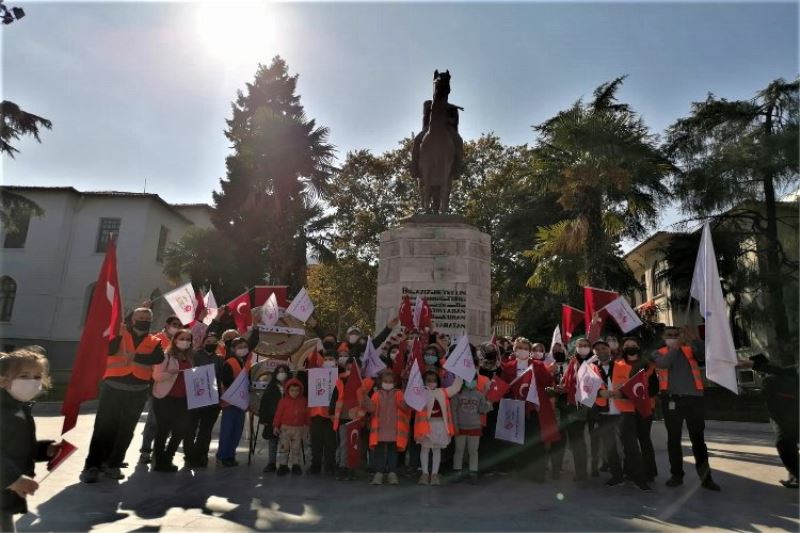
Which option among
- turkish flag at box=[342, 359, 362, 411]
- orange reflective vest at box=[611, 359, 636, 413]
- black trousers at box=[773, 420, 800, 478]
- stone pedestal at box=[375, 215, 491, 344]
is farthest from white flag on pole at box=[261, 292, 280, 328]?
black trousers at box=[773, 420, 800, 478]

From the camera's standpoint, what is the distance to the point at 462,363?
22.0ft

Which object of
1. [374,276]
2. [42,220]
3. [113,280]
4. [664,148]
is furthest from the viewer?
[42,220]

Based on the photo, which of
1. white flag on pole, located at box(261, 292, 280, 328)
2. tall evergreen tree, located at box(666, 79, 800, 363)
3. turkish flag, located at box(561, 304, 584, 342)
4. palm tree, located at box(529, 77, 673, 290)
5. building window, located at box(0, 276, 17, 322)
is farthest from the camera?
building window, located at box(0, 276, 17, 322)

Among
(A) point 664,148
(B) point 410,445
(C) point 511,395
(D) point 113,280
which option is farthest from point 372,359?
(A) point 664,148

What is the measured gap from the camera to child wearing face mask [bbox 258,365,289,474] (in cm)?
705

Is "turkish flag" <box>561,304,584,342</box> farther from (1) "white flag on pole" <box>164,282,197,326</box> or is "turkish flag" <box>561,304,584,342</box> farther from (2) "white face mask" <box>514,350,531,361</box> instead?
(1) "white flag on pole" <box>164,282,197,326</box>

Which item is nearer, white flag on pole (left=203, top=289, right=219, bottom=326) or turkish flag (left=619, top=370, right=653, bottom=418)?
turkish flag (left=619, top=370, right=653, bottom=418)

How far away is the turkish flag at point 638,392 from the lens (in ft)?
22.0

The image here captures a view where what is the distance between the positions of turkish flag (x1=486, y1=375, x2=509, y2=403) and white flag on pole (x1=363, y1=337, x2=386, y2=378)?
142 cm

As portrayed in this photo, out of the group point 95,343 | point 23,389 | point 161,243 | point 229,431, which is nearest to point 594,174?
point 229,431

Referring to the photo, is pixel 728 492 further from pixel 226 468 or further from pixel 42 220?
pixel 42 220

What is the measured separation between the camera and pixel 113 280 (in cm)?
614

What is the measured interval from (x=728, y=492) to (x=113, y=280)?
7374 millimetres

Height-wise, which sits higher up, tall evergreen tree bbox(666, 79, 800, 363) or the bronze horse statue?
tall evergreen tree bbox(666, 79, 800, 363)
